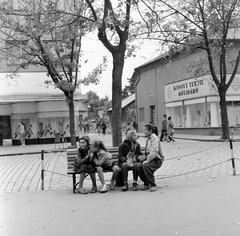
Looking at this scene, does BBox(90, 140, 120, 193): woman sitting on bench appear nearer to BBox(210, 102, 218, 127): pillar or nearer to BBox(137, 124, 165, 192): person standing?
BBox(137, 124, 165, 192): person standing

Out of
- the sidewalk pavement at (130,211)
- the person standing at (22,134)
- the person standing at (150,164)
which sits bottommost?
the sidewalk pavement at (130,211)

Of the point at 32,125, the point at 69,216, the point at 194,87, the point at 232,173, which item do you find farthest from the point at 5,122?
the point at 69,216

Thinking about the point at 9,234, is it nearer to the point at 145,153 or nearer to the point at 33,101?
the point at 145,153

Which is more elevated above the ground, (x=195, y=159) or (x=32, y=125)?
(x=32, y=125)

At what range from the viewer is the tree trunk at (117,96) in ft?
36.6

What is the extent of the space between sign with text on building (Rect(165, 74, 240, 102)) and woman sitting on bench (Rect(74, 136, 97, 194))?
20680 millimetres

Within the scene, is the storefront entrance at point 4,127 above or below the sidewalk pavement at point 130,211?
above

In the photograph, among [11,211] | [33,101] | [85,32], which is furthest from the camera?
[33,101]

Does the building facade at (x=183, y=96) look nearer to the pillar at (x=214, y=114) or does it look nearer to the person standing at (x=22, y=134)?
the pillar at (x=214, y=114)

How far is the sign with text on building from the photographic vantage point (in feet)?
104

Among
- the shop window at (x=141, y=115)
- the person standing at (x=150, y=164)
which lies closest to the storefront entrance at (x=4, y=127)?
the shop window at (x=141, y=115)

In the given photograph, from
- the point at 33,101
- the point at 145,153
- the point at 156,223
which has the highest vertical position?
the point at 33,101

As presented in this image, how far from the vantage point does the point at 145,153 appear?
28.9 feet

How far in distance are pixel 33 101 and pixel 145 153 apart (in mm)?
22098
